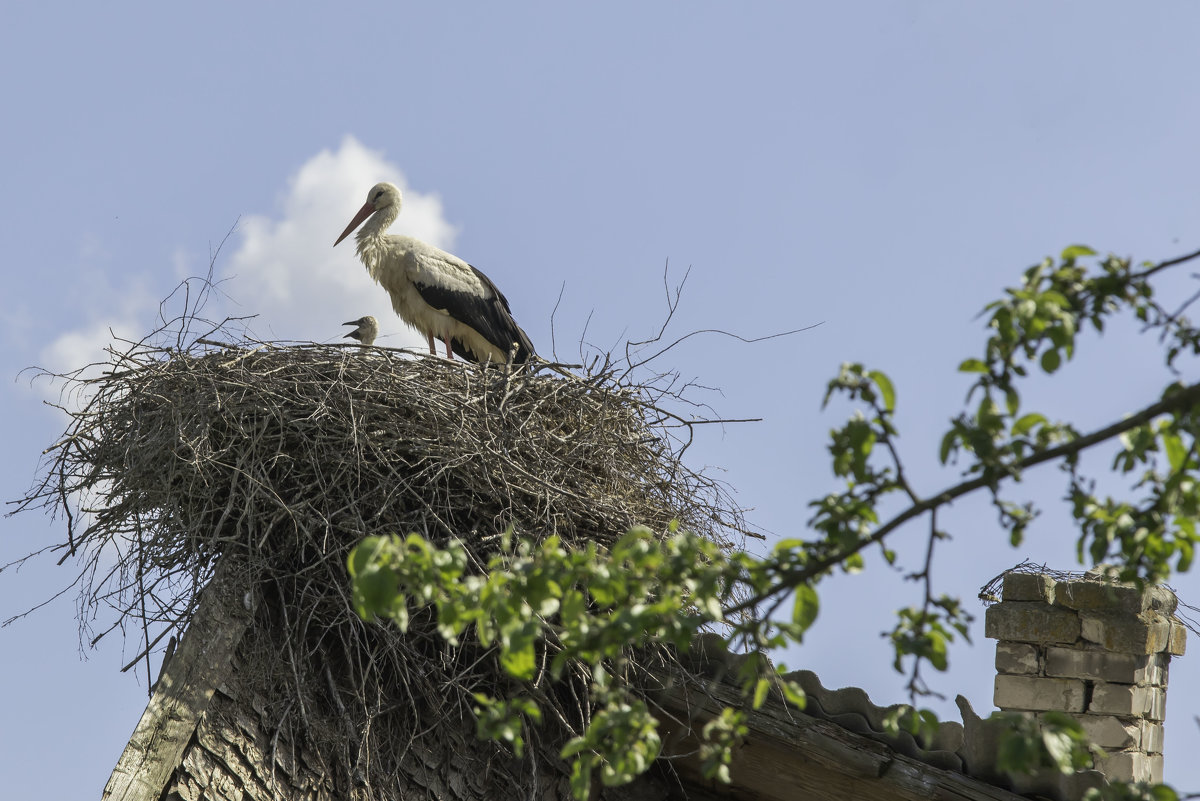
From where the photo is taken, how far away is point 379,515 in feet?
14.7

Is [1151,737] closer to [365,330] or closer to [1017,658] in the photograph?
[1017,658]

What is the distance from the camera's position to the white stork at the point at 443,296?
7.90 meters

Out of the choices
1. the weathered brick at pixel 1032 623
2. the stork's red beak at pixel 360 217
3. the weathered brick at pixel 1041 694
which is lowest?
the weathered brick at pixel 1041 694

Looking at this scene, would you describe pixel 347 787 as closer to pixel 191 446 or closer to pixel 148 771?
pixel 148 771

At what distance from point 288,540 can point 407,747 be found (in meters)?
0.84

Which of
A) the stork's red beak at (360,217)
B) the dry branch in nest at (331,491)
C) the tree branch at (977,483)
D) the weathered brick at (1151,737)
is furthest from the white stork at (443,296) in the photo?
the tree branch at (977,483)

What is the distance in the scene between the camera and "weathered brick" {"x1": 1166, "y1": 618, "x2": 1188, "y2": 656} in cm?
531

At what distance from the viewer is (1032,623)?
520 centimetres


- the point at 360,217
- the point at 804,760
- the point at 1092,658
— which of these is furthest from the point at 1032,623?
the point at 360,217

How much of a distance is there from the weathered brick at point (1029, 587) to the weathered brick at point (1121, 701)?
0.40 meters

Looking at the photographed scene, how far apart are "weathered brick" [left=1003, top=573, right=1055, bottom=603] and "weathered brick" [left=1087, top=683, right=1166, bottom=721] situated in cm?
40

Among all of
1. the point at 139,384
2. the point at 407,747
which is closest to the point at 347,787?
the point at 407,747

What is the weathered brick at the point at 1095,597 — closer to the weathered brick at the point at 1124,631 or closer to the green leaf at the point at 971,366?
the weathered brick at the point at 1124,631

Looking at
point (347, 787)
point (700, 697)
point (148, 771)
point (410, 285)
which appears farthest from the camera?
point (410, 285)
